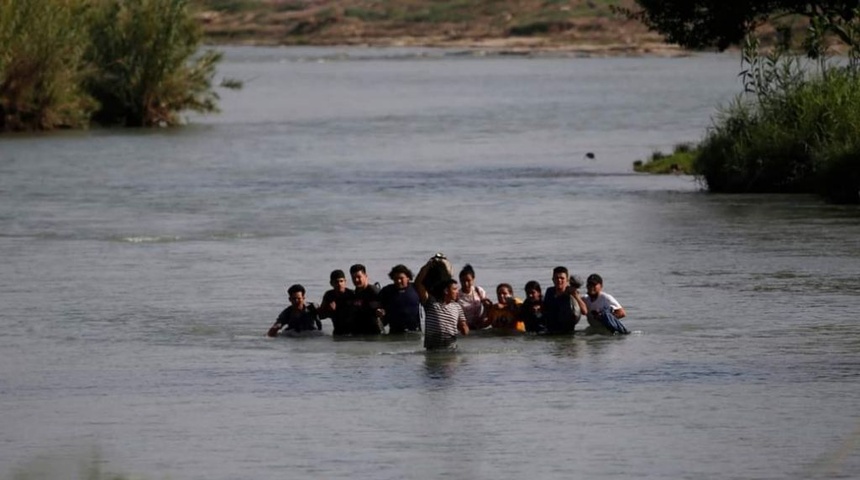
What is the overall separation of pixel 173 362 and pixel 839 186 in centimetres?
1796

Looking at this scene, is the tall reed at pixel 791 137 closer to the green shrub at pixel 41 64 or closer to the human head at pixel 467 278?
the human head at pixel 467 278

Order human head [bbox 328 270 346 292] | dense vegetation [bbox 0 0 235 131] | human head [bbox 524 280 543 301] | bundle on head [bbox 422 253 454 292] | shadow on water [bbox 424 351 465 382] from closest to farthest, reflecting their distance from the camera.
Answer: shadow on water [bbox 424 351 465 382]
bundle on head [bbox 422 253 454 292]
human head [bbox 328 270 346 292]
human head [bbox 524 280 543 301]
dense vegetation [bbox 0 0 235 131]

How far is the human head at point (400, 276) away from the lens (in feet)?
72.7

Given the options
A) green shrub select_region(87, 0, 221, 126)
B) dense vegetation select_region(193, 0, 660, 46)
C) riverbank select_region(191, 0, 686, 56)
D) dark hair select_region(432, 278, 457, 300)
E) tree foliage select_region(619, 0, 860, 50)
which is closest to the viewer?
dark hair select_region(432, 278, 457, 300)

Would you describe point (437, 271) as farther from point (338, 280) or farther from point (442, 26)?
point (442, 26)

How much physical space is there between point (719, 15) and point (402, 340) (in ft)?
74.2

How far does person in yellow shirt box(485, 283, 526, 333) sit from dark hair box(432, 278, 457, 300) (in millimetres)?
1389

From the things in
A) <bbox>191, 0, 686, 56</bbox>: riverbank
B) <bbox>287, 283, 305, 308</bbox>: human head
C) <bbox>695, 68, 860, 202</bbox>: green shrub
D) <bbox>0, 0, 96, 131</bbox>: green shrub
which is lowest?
<bbox>287, 283, 305, 308</bbox>: human head

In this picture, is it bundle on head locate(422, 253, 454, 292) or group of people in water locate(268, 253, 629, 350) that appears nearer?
bundle on head locate(422, 253, 454, 292)

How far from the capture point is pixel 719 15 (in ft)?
143

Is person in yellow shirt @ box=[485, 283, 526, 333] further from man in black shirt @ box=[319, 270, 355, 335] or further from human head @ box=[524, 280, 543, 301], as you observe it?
man in black shirt @ box=[319, 270, 355, 335]

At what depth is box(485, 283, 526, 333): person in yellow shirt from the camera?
2277 centimetres

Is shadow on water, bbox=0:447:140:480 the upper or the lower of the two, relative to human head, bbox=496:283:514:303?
lower

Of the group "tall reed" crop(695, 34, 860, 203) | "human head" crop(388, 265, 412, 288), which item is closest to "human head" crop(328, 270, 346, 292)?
"human head" crop(388, 265, 412, 288)
